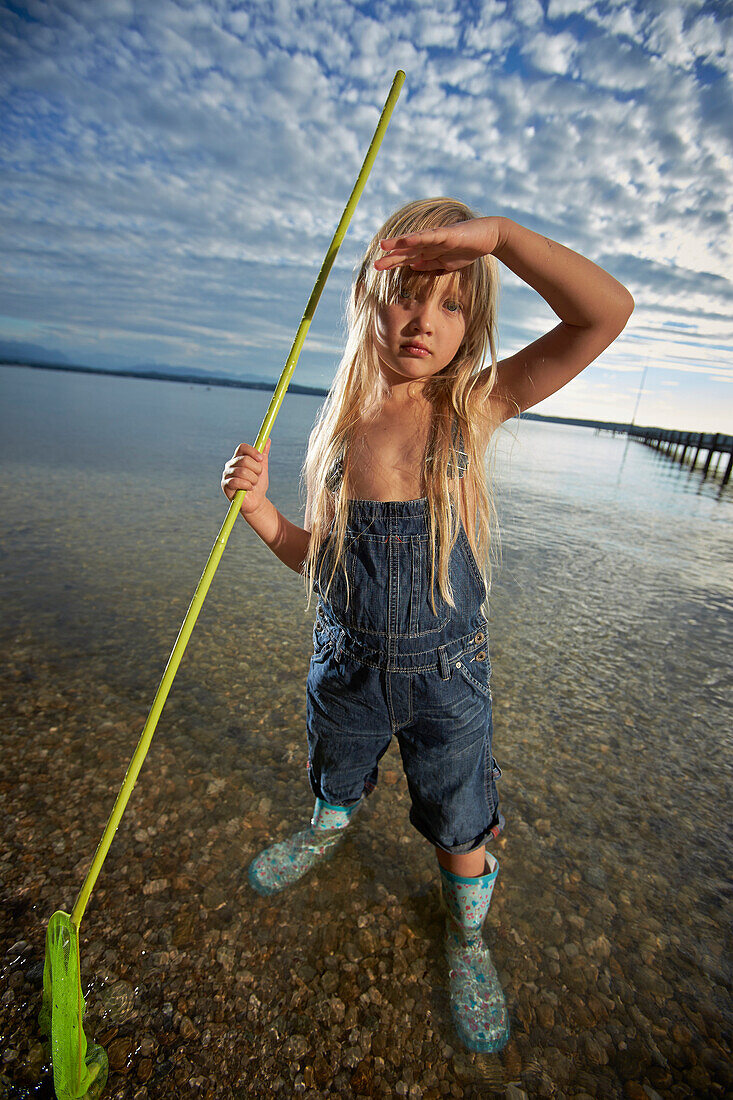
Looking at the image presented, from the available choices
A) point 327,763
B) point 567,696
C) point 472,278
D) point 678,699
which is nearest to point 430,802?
point 327,763

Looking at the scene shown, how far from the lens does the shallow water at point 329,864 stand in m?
1.42

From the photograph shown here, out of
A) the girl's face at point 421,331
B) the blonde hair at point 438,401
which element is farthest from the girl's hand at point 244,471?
the girl's face at point 421,331

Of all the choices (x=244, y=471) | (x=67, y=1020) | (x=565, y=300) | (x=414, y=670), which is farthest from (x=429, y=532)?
(x=67, y=1020)

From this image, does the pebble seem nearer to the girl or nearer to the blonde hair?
the girl

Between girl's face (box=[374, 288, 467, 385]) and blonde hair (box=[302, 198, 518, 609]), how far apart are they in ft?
0.10

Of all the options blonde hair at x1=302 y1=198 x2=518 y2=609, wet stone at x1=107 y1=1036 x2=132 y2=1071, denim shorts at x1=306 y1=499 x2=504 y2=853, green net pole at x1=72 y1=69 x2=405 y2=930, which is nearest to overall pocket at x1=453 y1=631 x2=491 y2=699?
denim shorts at x1=306 y1=499 x2=504 y2=853

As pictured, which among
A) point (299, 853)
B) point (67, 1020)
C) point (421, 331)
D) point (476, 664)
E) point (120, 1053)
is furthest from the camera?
point (299, 853)

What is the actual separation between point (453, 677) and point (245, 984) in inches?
39.3

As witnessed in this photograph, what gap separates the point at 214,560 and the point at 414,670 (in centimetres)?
62

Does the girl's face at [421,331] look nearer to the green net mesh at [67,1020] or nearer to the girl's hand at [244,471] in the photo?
the girl's hand at [244,471]

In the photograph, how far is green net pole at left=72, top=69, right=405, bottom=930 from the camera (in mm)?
1235

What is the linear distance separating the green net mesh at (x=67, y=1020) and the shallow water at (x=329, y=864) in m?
0.10

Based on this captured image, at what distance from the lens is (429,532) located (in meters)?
1.57

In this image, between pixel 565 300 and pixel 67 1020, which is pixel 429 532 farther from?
pixel 67 1020
